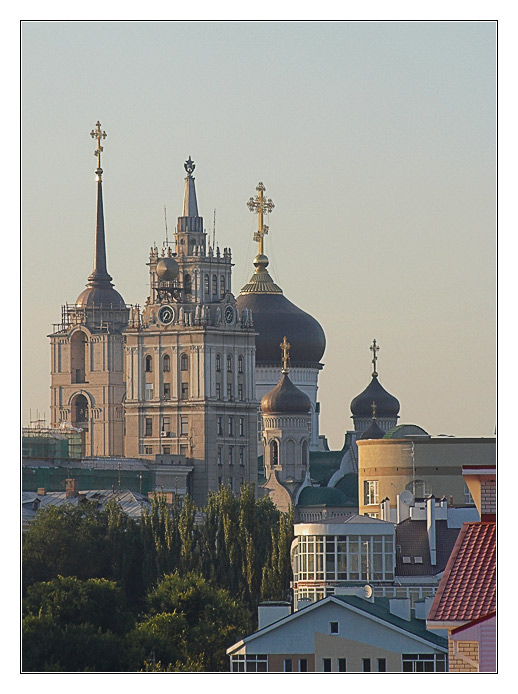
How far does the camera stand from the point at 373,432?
16750cm

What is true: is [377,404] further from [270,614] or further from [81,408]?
[270,614]

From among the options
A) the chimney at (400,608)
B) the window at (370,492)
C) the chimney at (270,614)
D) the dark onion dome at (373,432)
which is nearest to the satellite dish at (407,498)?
the window at (370,492)

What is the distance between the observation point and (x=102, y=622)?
72438 mm

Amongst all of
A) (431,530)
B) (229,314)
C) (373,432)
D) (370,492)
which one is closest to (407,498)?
(370,492)

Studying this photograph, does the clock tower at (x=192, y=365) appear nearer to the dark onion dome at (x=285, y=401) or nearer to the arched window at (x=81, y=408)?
the dark onion dome at (x=285, y=401)

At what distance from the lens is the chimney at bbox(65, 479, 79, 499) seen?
134 m

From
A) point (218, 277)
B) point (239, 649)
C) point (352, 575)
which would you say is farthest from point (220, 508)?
point (218, 277)

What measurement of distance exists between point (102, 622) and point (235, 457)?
8836 cm

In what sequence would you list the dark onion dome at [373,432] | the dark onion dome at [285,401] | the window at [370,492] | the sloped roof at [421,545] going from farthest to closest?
1. the dark onion dome at [285,401]
2. the dark onion dome at [373,432]
3. the window at [370,492]
4. the sloped roof at [421,545]

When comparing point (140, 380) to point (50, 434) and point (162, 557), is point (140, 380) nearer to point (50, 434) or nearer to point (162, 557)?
point (50, 434)

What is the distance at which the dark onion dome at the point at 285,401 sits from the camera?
559 feet

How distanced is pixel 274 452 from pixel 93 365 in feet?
49.1

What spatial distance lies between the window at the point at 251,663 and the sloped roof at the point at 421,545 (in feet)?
91.0
